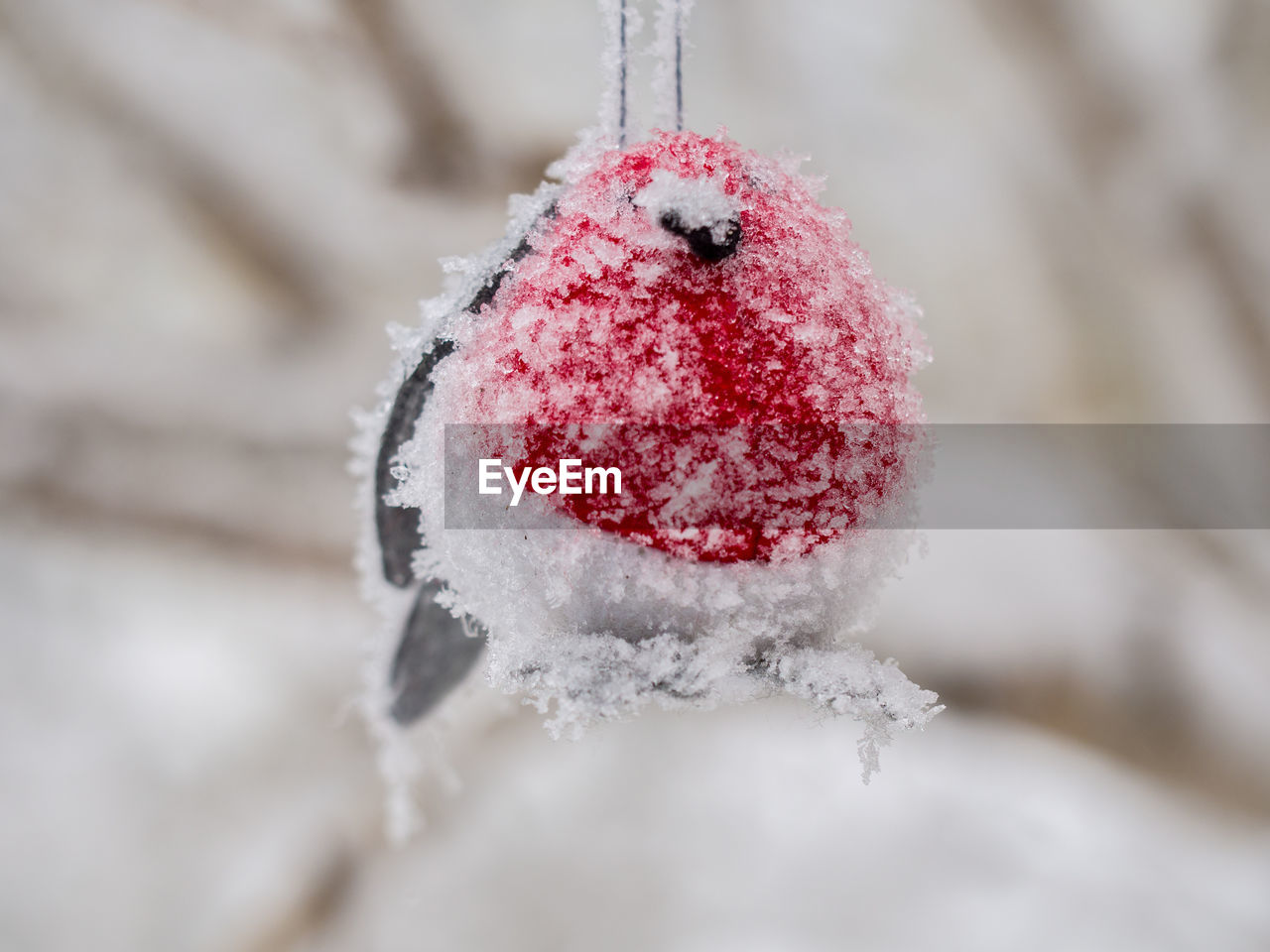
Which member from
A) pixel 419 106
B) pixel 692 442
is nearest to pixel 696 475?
pixel 692 442

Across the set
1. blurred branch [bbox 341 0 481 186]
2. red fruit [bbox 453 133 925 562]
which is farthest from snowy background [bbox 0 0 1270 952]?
red fruit [bbox 453 133 925 562]

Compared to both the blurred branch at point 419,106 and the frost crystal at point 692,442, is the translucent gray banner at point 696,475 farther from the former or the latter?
the blurred branch at point 419,106

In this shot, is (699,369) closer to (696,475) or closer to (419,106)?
(696,475)

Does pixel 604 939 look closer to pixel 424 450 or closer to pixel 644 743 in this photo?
pixel 644 743

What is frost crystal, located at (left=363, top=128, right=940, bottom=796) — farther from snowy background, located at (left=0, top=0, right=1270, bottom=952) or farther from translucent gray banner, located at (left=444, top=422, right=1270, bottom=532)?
snowy background, located at (left=0, top=0, right=1270, bottom=952)

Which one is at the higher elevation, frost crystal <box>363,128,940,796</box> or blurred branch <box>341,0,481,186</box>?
blurred branch <box>341,0,481,186</box>

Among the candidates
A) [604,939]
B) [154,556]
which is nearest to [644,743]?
[604,939]

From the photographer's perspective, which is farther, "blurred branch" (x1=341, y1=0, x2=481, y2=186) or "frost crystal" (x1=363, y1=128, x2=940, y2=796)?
"blurred branch" (x1=341, y1=0, x2=481, y2=186)

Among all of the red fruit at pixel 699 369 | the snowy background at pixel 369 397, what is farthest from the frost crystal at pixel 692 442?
the snowy background at pixel 369 397
